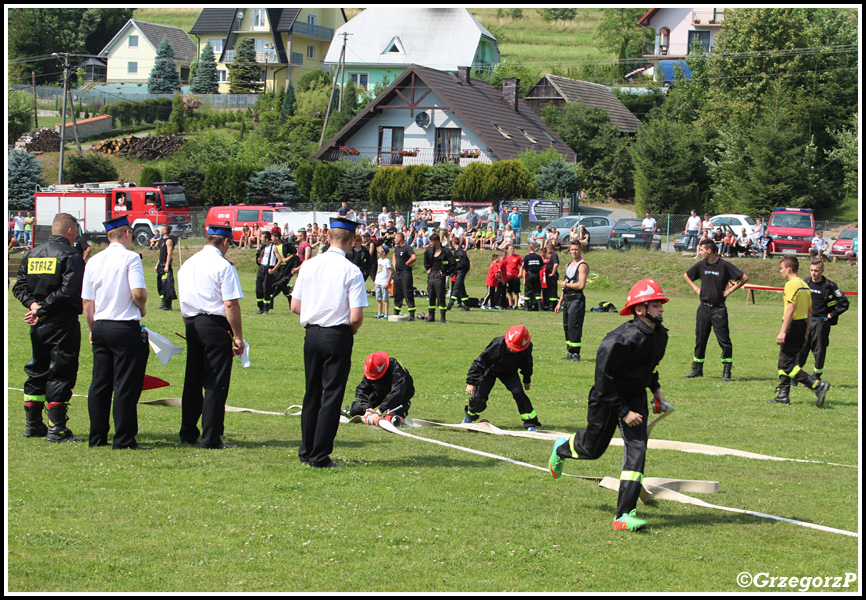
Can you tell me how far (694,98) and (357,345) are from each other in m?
58.3

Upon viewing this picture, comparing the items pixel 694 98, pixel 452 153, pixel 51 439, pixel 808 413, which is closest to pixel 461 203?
pixel 452 153

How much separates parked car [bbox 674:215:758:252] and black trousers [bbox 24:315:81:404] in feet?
112

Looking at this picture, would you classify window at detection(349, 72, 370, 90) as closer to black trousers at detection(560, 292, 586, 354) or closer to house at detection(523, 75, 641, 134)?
house at detection(523, 75, 641, 134)

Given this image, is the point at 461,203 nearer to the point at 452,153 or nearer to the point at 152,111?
the point at 452,153

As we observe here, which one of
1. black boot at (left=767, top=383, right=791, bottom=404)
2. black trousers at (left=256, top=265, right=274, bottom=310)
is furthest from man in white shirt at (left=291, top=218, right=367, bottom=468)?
black trousers at (left=256, top=265, right=274, bottom=310)

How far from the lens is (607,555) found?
5961mm

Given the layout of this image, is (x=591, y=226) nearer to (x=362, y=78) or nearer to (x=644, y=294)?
(x=644, y=294)

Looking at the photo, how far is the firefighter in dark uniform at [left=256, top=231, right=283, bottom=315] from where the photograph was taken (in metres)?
22.7

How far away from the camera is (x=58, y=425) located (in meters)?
8.90

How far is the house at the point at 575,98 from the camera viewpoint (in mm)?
70625

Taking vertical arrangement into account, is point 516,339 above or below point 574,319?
above

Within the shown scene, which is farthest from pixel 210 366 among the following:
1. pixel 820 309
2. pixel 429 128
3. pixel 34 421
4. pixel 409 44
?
pixel 409 44

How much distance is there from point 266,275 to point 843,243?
26152 mm

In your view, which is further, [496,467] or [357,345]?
[357,345]
